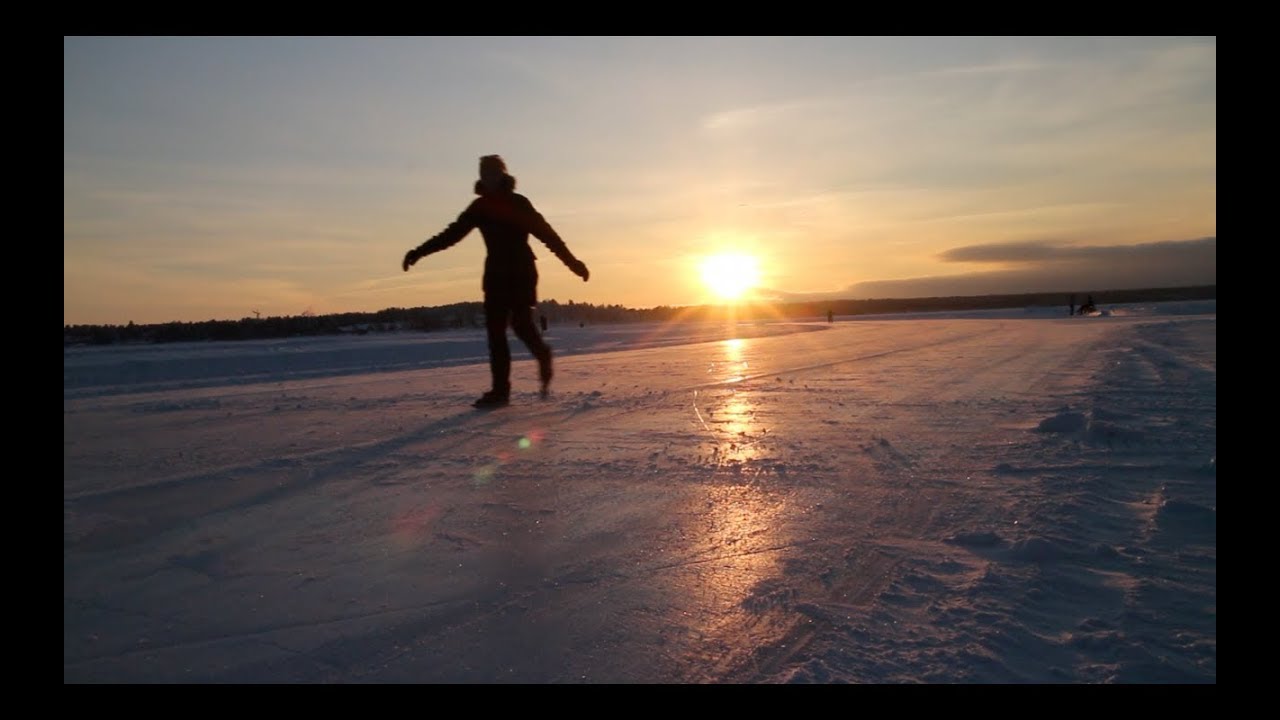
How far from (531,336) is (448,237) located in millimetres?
1010

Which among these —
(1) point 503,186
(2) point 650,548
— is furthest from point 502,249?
(2) point 650,548

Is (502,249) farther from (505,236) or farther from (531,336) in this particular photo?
(531,336)

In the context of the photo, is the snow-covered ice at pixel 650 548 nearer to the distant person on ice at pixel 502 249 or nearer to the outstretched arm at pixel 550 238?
the distant person on ice at pixel 502 249

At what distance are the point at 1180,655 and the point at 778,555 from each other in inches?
35.9

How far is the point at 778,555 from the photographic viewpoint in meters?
2.02

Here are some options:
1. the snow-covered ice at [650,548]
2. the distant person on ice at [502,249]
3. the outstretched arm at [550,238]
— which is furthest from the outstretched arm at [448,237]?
the snow-covered ice at [650,548]

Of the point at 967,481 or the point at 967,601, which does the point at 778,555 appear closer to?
the point at 967,601

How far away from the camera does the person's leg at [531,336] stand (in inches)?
224

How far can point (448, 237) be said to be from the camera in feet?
18.1

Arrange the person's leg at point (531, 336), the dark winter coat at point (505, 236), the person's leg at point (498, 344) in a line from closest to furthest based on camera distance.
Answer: the person's leg at point (498, 344) < the dark winter coat at point (505, 236) < the person's leg at point (531, 336)

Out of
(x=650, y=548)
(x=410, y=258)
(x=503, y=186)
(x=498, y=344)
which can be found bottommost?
(x=650, y=548)
